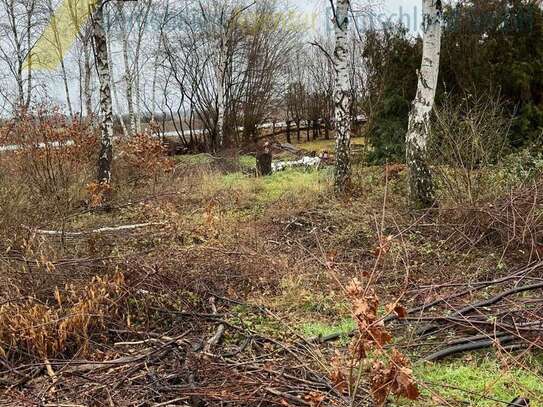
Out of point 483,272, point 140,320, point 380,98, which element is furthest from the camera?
point 380,98

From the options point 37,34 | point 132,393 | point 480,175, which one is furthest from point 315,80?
point 132,393

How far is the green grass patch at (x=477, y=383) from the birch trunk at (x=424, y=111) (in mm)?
4371

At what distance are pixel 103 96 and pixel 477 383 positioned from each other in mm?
8183

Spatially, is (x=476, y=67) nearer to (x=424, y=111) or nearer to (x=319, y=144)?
(x=424, y=111)

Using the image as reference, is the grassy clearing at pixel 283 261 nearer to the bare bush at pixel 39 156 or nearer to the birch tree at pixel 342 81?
the bare bush at pixel 39 156

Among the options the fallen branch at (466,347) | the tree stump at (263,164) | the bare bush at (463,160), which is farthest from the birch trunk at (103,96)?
the fallen branch at (466,347)

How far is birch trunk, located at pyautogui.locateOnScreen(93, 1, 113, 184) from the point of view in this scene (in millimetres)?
9078

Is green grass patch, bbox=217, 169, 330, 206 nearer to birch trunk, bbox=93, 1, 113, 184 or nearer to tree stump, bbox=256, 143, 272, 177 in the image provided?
tree stump, bbox=256, 143, 272, 177

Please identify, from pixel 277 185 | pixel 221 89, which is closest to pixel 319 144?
pixel 221 89

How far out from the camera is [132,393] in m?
3.12

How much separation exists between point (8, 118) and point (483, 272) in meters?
7.45

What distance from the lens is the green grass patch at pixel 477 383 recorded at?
9.65 ft

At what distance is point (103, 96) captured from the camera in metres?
9.31

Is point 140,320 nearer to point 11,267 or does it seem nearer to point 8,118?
point 11,267
